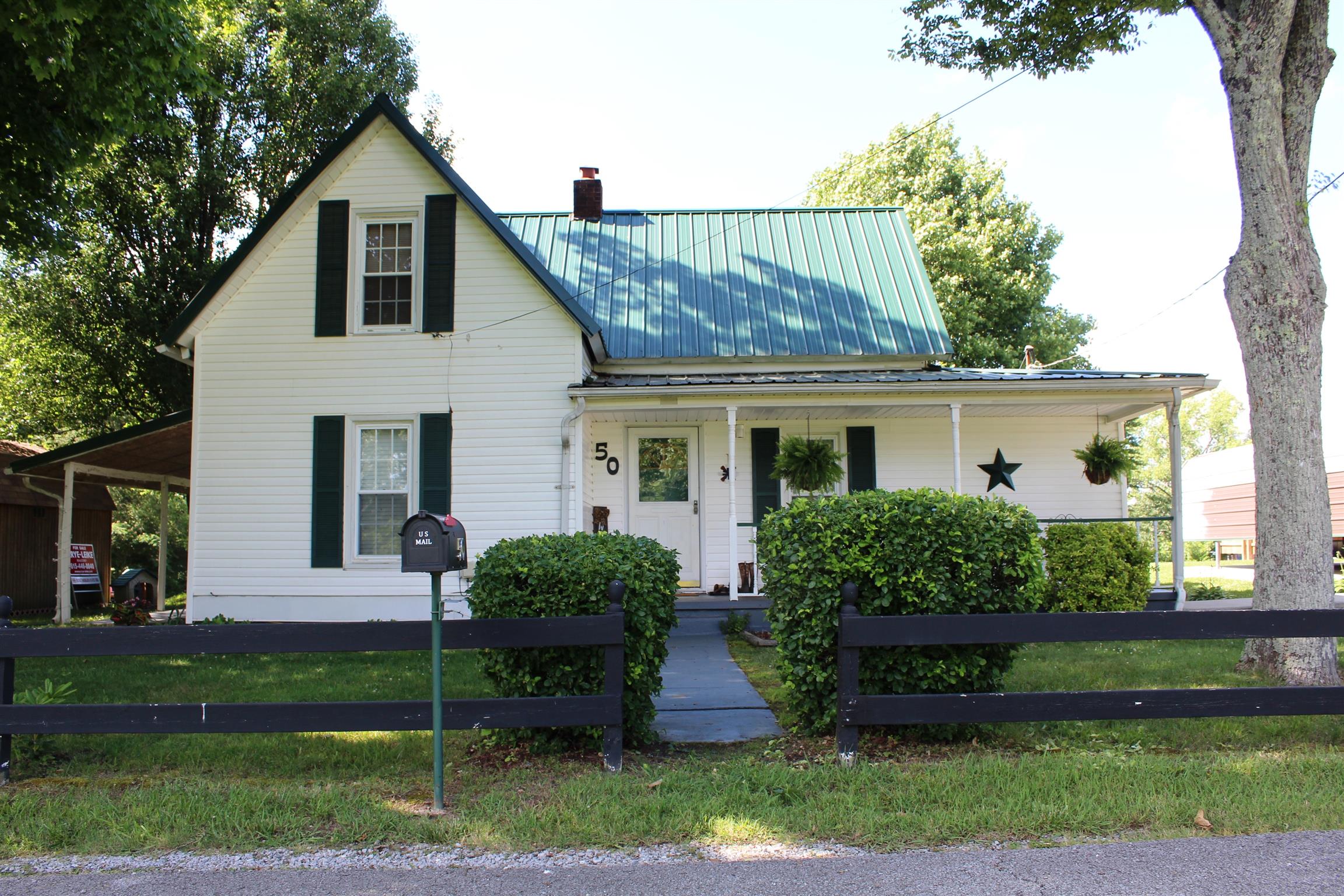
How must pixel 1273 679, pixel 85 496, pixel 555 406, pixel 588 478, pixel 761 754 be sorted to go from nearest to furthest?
pixel 761 754 → pixel 1273 679 → pixel 555 406 → pixel 588 478 → pixel 85 496

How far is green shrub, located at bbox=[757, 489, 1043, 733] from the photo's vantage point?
5.13 m

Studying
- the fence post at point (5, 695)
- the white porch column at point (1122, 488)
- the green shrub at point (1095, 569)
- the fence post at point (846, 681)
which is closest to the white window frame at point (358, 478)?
the fence post at point (5, 695)

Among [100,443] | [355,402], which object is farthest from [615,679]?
[100,443]

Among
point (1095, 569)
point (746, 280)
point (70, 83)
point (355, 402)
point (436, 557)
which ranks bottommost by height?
point (1095, 569)

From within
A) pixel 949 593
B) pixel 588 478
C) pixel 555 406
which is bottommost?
pixel 949 593

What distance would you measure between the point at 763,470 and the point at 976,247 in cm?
1740

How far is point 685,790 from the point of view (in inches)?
175

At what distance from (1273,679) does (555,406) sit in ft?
26.1

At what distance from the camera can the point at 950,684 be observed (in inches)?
203

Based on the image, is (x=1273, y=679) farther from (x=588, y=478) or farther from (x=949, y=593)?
(x=588, y=478)

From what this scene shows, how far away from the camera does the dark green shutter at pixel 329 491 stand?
11078mm

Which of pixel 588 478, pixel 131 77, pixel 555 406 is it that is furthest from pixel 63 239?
pixel 588 478

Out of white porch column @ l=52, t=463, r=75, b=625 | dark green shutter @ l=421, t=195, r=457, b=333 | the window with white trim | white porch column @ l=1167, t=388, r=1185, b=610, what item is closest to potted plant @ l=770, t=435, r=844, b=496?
white porch column @ l=1167, t=388, r=1185, b=610

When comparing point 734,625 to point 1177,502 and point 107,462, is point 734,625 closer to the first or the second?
point 1177,502
